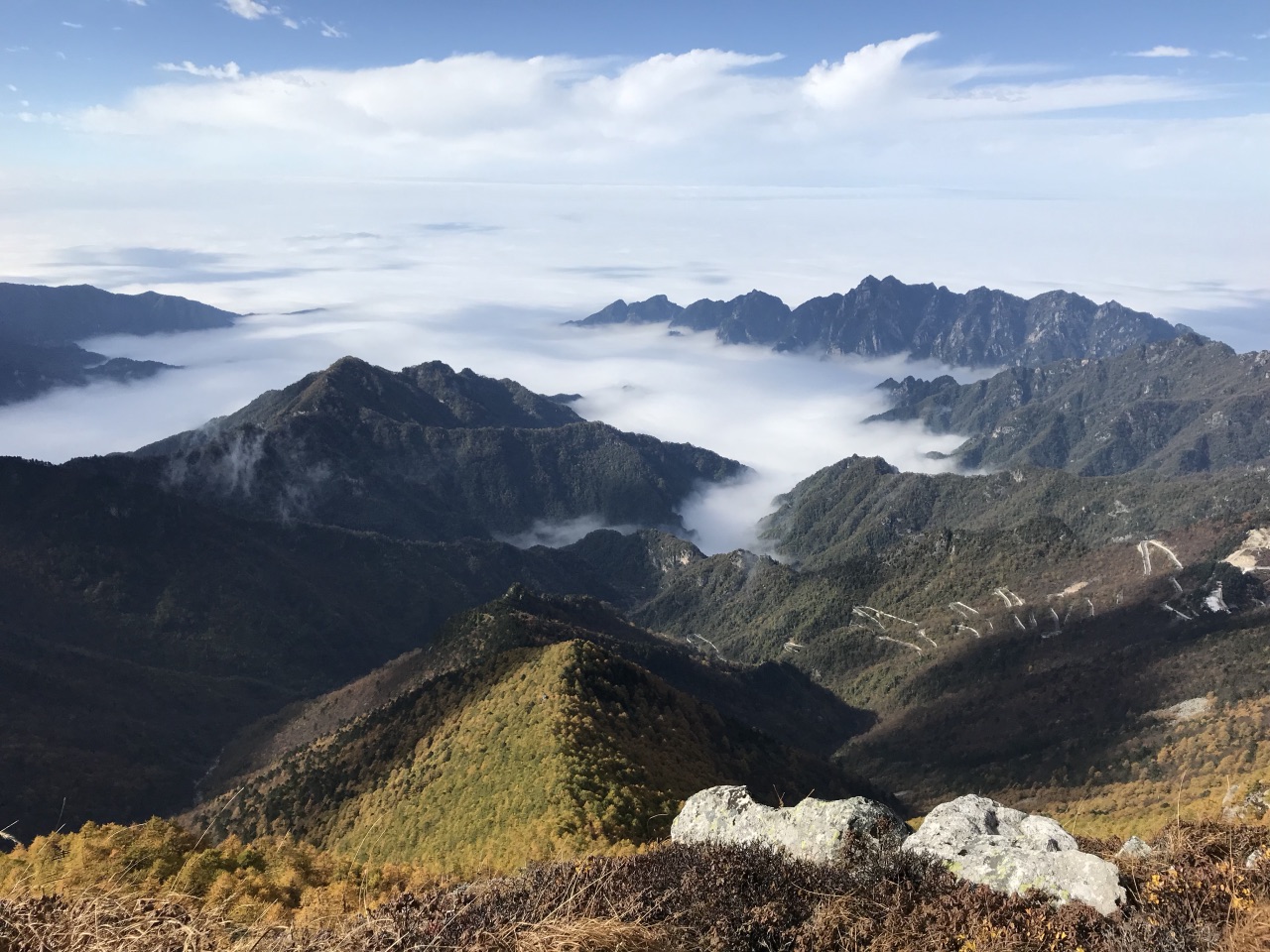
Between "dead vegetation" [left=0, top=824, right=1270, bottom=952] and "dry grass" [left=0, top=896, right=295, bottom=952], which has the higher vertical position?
"dry grass" [left=0, top=896, right=295, bottom=952]

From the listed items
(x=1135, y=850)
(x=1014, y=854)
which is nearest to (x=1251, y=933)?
(x=1014, y=854)

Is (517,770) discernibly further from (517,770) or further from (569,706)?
(569,706)

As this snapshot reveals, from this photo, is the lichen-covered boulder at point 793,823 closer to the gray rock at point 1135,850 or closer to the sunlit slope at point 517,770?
the sunlit slope at point 517,770

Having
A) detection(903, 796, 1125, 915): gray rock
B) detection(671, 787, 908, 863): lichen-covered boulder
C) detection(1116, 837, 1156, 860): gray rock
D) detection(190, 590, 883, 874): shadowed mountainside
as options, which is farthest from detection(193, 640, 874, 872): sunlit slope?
detection(1116, 837, 1156, 860): gray rock

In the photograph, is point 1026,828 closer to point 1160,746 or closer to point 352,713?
point 1160,746

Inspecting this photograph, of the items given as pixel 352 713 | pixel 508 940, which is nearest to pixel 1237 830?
pixel 508 940

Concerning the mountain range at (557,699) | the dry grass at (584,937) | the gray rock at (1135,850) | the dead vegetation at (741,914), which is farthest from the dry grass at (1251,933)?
the mountain range at (557,699)

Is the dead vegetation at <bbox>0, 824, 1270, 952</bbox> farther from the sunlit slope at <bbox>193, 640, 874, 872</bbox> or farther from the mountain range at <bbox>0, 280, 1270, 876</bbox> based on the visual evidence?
the sunlit slope at <bbox>193, 640, 874, 872</bbox>
